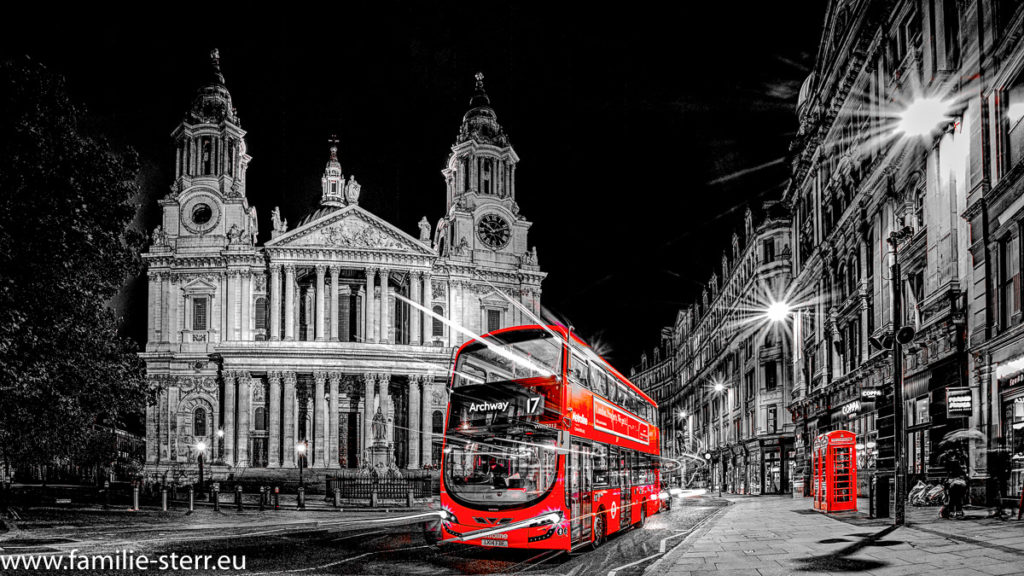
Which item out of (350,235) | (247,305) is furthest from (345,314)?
(247,305)

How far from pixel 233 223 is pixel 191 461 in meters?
16.7

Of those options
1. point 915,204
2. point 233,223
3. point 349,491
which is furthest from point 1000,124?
point 233,223

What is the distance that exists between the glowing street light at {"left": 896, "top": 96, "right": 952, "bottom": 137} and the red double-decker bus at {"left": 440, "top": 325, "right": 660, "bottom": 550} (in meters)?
11.0

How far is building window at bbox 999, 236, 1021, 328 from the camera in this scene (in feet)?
61.9

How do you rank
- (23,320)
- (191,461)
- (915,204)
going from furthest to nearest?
(191,461), (915,204), (23,320)

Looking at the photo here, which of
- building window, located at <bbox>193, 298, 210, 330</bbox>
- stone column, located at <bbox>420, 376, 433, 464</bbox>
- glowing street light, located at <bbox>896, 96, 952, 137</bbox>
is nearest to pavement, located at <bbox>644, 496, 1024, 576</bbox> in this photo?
glowing street light, located at <bbox>896, 96, 952, 137</bbox>

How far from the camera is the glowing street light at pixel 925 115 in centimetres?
2245

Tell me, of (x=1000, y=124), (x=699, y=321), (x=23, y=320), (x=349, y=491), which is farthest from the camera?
(x=699, y=321)

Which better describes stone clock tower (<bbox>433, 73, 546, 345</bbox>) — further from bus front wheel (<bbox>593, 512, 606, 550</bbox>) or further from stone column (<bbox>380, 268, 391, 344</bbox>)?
bus front wheel (<bbox>593, 512, 606, 550</bbox>)

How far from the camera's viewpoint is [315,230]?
6762cm

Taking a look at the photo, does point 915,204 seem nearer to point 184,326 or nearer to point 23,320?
point 23,320

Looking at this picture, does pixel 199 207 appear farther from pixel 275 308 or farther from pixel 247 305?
pixel 275 308

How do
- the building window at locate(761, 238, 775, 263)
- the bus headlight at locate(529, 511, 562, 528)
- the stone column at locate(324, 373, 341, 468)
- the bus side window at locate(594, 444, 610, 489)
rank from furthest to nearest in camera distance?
the stone column at locate(324, 373, 341, 468) → the building window at locate(761, 238, 775, 263) → the bus side window at locate(594, 444, 610, 489) → the bus headlight at locate(529, 511, 562, 528)

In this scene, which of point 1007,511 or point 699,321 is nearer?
point 1007,511
